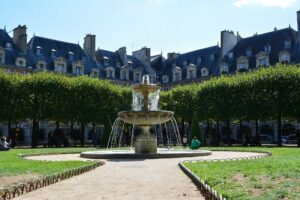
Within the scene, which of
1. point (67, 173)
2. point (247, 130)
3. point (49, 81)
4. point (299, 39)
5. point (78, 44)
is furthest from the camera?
point (78, 44)

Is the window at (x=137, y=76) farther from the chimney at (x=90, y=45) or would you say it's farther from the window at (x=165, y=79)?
the chimney at (x=90, y=45)

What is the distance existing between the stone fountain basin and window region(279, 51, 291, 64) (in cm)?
4341

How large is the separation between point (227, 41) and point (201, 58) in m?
6.66

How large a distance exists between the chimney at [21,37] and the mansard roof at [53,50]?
1510 mm

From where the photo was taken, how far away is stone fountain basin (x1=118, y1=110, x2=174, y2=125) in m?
24.2

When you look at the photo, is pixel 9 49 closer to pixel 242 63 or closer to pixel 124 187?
pixel 242 63

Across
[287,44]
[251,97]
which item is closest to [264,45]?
[287,44]

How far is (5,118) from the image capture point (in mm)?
45531

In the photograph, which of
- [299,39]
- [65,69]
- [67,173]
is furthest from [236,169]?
[65,69]

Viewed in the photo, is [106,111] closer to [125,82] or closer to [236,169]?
[125,82]

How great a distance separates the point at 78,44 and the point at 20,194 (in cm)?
6800

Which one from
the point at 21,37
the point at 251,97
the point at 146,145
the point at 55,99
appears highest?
the point at 21,37

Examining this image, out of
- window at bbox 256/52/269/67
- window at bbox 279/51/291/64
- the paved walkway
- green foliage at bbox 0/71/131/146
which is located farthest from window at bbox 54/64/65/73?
the paved walkway

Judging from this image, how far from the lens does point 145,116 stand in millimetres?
24375
